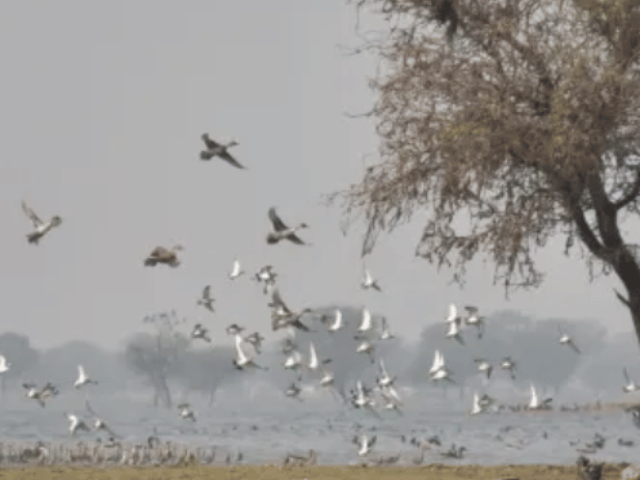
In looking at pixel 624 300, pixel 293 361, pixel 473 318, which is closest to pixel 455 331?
pixel 473 318

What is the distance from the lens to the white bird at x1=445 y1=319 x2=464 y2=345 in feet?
92.5

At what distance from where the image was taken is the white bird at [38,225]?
22.6m

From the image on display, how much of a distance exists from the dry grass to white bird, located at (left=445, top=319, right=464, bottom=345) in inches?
153

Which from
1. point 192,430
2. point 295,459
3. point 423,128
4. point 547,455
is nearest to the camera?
point 423,128

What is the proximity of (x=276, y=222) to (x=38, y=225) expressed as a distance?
618 centimetres

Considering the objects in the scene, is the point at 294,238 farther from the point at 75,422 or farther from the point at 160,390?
the point at 160,390

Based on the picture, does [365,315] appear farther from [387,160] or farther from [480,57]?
[480,57]

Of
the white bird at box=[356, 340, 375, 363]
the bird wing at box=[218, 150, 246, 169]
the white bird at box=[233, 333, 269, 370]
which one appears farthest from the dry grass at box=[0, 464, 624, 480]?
the bird wing at box=[218, 150, 246, 169]

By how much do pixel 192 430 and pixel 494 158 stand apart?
51.4 meters

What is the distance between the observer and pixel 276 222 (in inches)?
794

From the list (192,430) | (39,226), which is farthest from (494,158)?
(192,430)

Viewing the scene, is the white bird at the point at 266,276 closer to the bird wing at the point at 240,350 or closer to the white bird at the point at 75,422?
the bird wing at the point at 240,350

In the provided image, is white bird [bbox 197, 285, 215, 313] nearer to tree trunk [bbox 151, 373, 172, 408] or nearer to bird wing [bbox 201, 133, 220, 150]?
bird wing [bbox 201, 133, 220, 150]

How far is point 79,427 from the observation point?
112 feet
